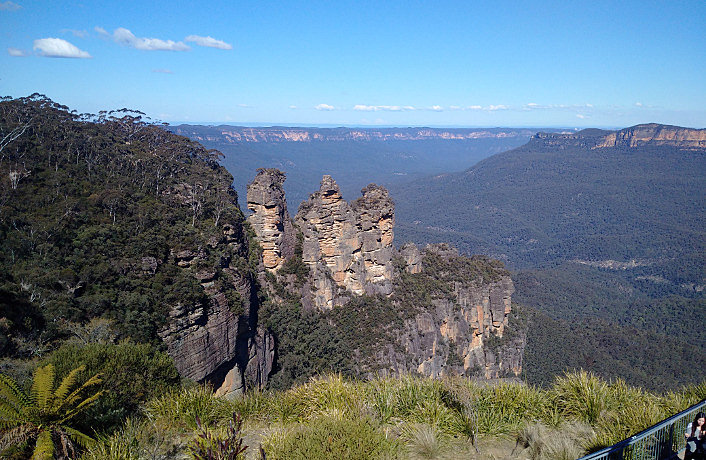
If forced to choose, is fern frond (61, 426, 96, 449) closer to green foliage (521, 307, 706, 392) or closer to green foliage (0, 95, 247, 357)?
green foliage (0, 95, 247, 357)

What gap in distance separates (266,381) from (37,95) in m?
41.3

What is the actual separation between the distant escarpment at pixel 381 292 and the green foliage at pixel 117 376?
2006 cm

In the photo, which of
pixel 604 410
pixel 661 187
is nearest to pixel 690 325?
pixel 604 410

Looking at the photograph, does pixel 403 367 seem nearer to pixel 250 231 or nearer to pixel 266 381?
pixel 266 381

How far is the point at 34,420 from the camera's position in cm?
723

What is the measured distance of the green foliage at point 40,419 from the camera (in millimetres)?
6977

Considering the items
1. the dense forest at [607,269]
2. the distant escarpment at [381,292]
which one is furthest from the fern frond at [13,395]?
the dense forest at [607,269]

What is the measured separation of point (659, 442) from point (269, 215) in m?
Result: 31.7

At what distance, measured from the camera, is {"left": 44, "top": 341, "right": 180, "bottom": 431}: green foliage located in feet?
30.0

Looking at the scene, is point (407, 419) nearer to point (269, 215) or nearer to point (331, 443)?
point (331, 443)

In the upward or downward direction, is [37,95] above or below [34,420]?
above

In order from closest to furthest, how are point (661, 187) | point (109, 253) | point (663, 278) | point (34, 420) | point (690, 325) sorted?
point (34, 420) → point (109, 253) → point (690, 325) → point (663, 278) → point (661, 187)

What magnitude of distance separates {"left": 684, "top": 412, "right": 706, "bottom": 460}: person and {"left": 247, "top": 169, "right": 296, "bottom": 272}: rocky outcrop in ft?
104

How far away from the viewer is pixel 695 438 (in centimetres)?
692
